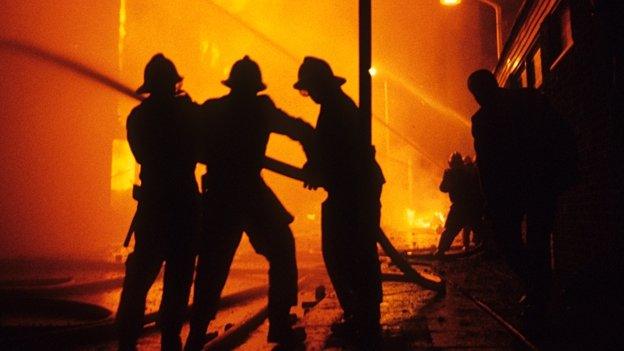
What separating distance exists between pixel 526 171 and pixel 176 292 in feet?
8.79

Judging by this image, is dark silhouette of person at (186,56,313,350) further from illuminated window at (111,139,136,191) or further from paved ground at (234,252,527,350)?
illuminated window at (111,139,136,191)

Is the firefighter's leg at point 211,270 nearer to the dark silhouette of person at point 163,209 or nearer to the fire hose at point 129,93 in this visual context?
the dark silhouette of person at point 163,209

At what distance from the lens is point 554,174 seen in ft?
11.9

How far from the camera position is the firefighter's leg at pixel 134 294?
3.33 m

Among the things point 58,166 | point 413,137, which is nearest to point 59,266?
point 58,166

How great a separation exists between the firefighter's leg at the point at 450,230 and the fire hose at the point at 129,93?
4211mm

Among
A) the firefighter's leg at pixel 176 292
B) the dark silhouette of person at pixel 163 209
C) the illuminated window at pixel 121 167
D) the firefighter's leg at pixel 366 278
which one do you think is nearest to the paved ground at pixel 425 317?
the firefighter's leg at pixel 366 278

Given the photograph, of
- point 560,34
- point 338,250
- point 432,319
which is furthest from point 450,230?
point 338,250

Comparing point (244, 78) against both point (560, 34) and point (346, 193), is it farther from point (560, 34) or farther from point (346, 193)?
point (560, 34)

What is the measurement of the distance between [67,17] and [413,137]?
88.4 ft

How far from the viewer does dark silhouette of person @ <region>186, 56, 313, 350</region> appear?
3449 millimetres

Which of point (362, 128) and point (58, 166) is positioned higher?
point (58, 166)

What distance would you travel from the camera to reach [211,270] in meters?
3.39

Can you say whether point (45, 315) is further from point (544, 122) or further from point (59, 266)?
point (59, 266)
